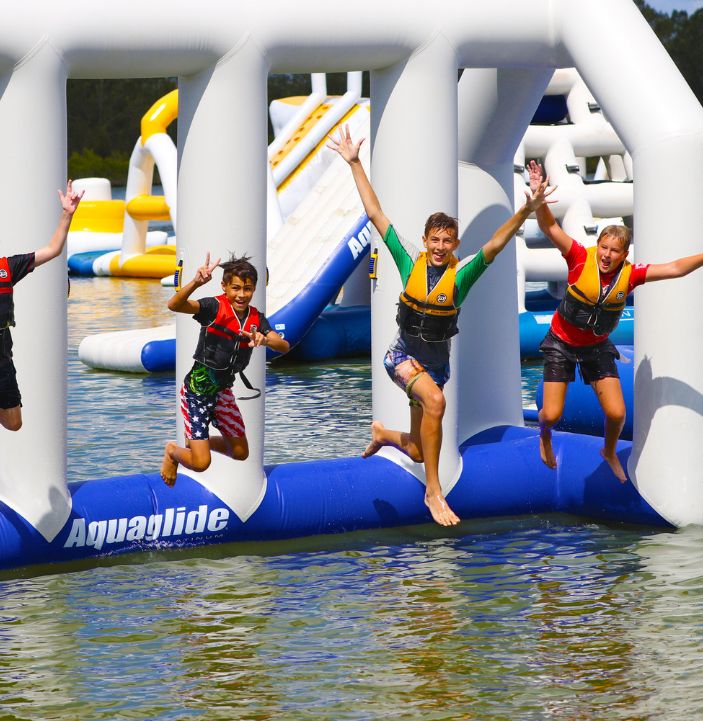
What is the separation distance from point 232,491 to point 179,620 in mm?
1090

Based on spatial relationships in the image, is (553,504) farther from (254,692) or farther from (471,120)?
(254,692)

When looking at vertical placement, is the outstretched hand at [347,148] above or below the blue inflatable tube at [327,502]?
above

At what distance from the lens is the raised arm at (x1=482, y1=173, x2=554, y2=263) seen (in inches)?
239

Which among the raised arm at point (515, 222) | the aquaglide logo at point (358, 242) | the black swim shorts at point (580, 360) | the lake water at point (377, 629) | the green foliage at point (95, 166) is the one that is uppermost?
the green foliage at point (95, 166)

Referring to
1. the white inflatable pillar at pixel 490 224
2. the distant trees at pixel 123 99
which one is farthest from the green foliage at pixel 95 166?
the white inflatable pillar at pixel 490 224

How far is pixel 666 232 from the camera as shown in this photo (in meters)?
6.37

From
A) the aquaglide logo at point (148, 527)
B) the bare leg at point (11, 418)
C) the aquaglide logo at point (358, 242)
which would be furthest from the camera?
the aquaglide logo at point (358, 242)

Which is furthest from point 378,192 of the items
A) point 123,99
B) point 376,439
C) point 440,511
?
point 123,99

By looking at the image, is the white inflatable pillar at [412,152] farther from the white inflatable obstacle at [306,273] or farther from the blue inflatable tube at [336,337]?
the blue inflatable tube at [336,337]

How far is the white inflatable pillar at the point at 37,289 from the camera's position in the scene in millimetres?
5801

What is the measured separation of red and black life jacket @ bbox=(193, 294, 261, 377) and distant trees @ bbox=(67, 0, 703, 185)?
56.5 m

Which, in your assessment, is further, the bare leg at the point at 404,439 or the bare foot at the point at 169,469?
the bare leg at the point at 404,439

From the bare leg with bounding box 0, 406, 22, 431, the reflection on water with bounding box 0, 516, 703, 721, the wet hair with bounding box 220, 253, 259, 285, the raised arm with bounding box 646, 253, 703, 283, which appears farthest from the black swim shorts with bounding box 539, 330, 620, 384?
the bare leg with bounding box 0, 406, 22, 431

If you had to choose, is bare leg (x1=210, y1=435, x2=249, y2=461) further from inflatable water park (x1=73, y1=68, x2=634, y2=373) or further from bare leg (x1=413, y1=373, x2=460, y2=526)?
inflatable water park (x1=73, y1=68, x2=634, y2=373)
